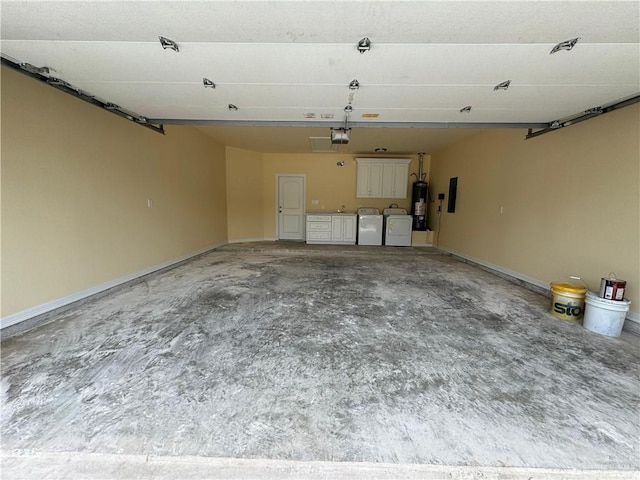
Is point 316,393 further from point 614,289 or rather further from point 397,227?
point 397,227

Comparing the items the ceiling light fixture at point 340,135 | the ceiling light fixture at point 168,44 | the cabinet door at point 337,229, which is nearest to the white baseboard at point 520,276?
the cabinet door at point 337,229

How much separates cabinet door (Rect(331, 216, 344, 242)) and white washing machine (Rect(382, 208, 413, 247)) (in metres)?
A: 1.17

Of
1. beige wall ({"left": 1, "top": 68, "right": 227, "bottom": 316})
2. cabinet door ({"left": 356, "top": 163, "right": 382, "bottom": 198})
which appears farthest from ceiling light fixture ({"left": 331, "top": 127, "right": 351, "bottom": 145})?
cabinet door ({"left": 356, "top": 163, "right": 382, "bottom": 198})

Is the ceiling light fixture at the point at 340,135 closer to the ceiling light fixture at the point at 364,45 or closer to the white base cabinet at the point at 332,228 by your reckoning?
the ceiling light fixture at the point at 364,45

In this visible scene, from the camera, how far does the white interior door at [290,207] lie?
7316 millimetres

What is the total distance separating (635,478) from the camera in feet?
3.67

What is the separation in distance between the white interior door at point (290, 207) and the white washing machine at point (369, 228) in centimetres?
172

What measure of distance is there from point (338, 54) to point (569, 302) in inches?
129

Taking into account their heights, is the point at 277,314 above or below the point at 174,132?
below

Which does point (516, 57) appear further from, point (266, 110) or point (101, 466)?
point (101, 466)

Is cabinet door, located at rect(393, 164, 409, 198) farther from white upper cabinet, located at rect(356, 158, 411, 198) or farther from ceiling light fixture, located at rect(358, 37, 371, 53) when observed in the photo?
ceiling light fixture, located at rect(358, 37, 371, 53)

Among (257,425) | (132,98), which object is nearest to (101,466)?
(257,425)

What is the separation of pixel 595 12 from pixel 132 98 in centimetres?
A: 386

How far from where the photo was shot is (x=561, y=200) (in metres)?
3.29
